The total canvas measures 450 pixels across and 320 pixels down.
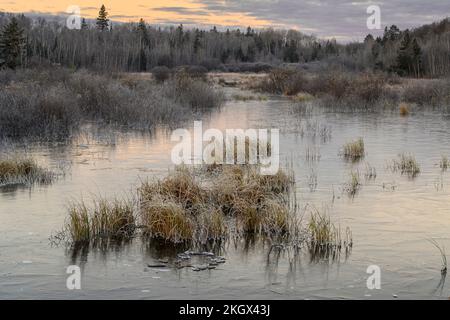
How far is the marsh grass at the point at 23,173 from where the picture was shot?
54.9 feet

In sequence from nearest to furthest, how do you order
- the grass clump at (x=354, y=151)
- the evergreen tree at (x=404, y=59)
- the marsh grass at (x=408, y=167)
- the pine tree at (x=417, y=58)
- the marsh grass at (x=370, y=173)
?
the marsh grass at (x=370, y=173) < the marsh grass at (x=408, y=167) < the grass clump at (x=354, y=151) < the pine tree at (x=417, y=58) < the evergreen tree at (x=404, y=59)

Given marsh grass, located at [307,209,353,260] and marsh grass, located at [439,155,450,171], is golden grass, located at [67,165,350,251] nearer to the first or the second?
marsh grass, located at [307,209,353,260]

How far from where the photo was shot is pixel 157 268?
1022 centimetres

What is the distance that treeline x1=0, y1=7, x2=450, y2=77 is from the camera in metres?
69.6

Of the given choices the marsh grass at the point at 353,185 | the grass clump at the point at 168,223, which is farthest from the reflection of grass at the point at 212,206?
the marsh grass at the point at 353,185

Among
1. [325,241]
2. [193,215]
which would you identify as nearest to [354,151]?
[193,215]

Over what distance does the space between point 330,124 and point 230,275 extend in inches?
883

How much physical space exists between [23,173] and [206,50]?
116 m

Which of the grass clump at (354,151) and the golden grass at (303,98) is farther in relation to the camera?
the golden grass at (303,98)

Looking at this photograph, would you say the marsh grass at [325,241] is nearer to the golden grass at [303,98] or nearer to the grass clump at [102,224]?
the grass clump at [102,224]

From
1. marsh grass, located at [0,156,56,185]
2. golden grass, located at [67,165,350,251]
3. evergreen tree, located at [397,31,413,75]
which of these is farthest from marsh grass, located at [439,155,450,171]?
evergreen tree, located at [397,31,413,75]

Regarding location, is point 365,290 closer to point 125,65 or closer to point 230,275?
point 230,275

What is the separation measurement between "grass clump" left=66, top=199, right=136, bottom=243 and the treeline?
1877 inches

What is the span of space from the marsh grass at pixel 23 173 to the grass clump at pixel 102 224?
5013 mm
